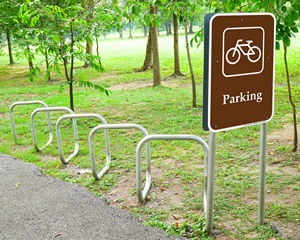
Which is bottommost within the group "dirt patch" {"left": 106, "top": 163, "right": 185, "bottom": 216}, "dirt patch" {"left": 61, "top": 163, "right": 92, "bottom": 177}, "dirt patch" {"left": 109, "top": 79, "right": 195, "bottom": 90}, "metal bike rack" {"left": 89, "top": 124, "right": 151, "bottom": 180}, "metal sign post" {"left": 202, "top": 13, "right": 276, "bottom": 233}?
"dirt patch" {"left": 109, "top": 79, "right": 195, "bottom": 90}

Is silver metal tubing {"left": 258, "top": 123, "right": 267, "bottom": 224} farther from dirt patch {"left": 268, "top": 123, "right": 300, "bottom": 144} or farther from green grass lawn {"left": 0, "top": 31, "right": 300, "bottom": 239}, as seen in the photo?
dirt patch {"left": 268, "top": 123, "right": 300, "bottom": 144}

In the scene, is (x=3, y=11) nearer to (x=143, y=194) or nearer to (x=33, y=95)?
(x=33, y=95)

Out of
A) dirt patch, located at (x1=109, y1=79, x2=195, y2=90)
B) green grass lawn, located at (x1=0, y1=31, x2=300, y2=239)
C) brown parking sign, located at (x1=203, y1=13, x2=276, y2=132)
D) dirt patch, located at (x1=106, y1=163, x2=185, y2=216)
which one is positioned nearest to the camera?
brown parking sign, located at (x1=203, y1=13, x2=276, y2=132)

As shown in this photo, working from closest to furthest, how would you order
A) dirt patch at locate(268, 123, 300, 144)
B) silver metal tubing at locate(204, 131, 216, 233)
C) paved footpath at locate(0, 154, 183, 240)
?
silver metal tubing at locate(204, 131, 216, 233) < paved footpath at locate(0, 154, 183, 240) < dirt patch at locate(268, 123, 300, 144)

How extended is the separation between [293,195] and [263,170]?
90 cm

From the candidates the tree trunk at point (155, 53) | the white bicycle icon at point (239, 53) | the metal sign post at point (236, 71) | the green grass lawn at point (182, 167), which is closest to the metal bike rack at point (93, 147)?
the green grass lawn at point (182, 167)

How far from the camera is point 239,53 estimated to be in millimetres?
2865

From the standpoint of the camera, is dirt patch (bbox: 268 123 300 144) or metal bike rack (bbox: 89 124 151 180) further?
dirt patch (bbox: 268 123 300 144)

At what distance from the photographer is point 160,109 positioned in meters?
8.95

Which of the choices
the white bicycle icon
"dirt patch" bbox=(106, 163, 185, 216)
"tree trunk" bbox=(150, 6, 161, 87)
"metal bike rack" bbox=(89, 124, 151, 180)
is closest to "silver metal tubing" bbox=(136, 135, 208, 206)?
"dirt patch" bbox=(106, 163, 185, 216)

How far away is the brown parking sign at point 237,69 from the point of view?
2.76 m

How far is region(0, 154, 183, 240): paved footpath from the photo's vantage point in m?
3.33

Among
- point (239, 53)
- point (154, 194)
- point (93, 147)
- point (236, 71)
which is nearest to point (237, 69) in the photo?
point (236, 71)

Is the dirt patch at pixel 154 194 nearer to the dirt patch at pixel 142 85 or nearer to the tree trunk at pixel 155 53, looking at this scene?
the tree trunk at pixel 155 53
